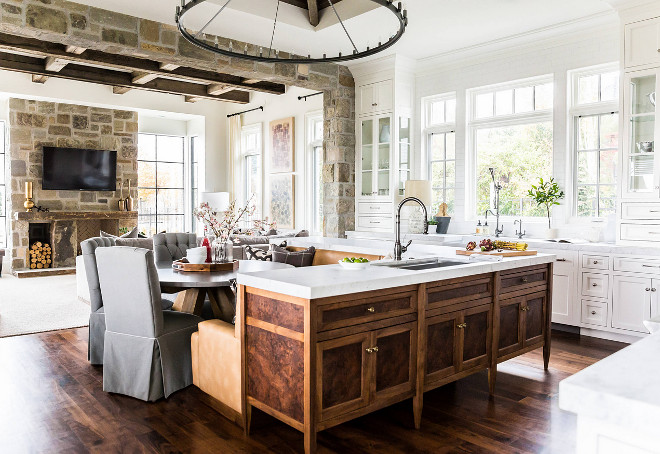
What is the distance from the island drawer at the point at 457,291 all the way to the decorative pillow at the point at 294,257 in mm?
2120

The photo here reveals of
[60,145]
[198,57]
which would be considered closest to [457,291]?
[198,57]

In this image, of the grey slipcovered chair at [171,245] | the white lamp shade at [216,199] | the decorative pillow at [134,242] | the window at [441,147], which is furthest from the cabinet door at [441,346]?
the white lamp shade at [216,199]

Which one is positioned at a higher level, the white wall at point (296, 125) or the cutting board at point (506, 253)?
the white wall at point (296, 125)

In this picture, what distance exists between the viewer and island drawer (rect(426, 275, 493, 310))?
9.79 ft

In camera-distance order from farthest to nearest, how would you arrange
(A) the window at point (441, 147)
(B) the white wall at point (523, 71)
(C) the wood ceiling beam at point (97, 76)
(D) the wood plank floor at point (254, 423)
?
(C) the wood ceiling beam at point (97, 76)
(A) the window at point (441, 147)
(B) the white wall at point (523, 71)
(D) the wood plank floor at point (254, 423)

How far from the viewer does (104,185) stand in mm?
9969

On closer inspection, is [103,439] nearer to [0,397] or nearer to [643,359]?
[0,397]

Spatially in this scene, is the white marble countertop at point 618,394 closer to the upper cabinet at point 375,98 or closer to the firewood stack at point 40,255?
the upper cabinet at point 375,98

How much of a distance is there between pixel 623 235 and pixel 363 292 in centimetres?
323

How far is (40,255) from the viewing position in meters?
9.34

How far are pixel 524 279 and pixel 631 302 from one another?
159 centimetres

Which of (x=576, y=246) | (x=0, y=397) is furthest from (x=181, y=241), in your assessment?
(x=576, y=246)

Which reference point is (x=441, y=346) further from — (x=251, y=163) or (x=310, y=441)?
(x=251, y=163)

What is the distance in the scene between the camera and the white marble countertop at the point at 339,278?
2.42 metres
